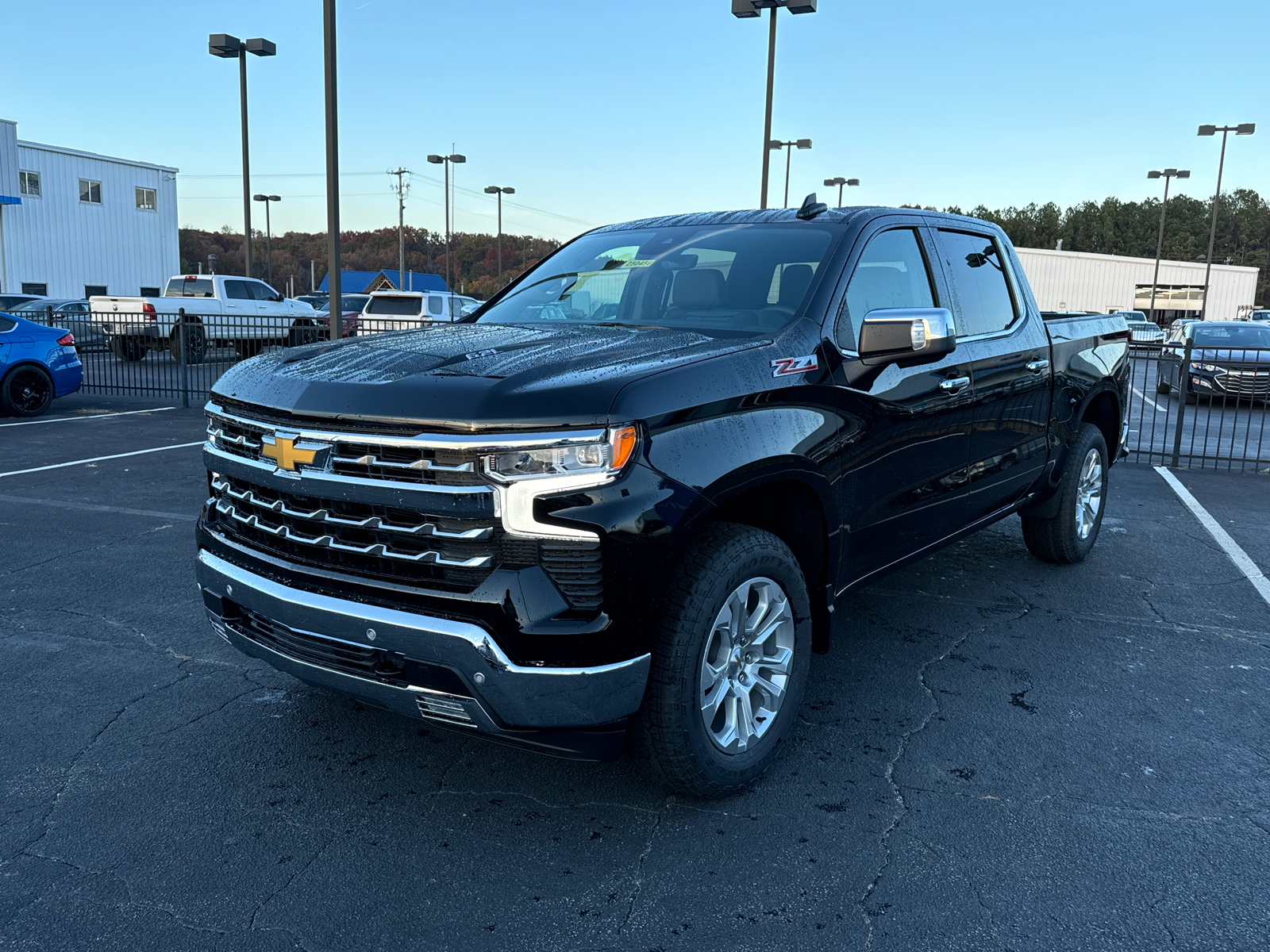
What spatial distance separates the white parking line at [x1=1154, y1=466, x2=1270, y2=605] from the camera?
5.98 metres

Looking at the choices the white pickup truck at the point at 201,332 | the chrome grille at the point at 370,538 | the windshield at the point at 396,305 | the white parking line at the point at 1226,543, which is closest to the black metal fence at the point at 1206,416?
the white parking line at the point at 1226,543

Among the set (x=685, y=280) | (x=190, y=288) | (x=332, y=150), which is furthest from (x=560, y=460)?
(x=190, y=288)

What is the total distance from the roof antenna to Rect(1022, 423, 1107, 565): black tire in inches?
102

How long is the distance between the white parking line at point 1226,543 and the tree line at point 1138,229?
11257 centimetres

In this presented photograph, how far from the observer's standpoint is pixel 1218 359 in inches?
546

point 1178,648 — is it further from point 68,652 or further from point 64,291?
point 64,291

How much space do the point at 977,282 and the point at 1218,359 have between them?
1113 cm

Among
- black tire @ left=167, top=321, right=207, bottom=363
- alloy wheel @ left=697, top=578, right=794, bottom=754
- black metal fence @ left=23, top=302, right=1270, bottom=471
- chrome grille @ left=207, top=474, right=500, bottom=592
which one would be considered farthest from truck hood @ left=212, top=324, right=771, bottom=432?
black tire @ left=167, top=321, right=207, bottom=363

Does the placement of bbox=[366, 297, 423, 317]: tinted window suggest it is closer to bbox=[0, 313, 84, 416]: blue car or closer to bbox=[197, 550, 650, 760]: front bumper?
bbox=[0, 313, 84, 416]: blue car

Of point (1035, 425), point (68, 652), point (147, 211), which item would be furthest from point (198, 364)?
point (147, 211)

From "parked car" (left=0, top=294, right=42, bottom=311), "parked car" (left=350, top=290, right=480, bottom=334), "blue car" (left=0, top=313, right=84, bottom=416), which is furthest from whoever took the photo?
"parked car" (left=0, top=294, right=42, bottom=311)

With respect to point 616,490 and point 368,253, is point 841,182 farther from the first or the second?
point 368,253

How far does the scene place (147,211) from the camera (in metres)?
43.8

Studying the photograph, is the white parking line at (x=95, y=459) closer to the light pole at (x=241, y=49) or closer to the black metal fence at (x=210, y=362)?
the black metal fence at (x=210, y=362)
